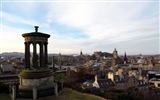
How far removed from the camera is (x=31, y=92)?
15.3 m

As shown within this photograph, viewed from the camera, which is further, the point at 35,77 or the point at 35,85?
the point at 35,77

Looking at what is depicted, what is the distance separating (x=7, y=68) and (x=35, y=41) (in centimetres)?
5509

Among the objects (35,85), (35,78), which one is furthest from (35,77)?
(35,85)

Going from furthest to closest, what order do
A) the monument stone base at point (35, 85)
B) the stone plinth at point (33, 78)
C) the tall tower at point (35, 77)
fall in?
1. the stone plinth at point (33, 78)
2. the tall tower at point (35, 77)
3. the monument stone base at point (35, 85)

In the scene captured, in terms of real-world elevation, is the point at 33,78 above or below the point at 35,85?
above

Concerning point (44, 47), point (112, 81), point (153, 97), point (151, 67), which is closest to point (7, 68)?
point (112, 81)

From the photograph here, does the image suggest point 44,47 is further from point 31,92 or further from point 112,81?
point 112,81

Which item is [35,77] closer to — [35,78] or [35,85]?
[35,78]

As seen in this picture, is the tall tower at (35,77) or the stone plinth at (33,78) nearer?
the tall tower at (35,77)

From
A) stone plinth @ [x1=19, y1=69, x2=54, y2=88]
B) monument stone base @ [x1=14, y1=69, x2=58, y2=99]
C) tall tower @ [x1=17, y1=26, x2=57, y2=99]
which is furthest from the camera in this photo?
stone plinth @ [x1=19, y1=69, x2=54, y2=88]

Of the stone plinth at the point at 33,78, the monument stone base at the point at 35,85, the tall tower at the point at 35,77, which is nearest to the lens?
the monument stone base at the point at 35,85

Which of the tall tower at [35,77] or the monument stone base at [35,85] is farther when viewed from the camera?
the tall tower at [35,77]

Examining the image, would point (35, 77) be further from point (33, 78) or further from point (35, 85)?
point (35, 85)

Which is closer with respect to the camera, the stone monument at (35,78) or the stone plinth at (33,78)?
the stone monument at (35,78)
